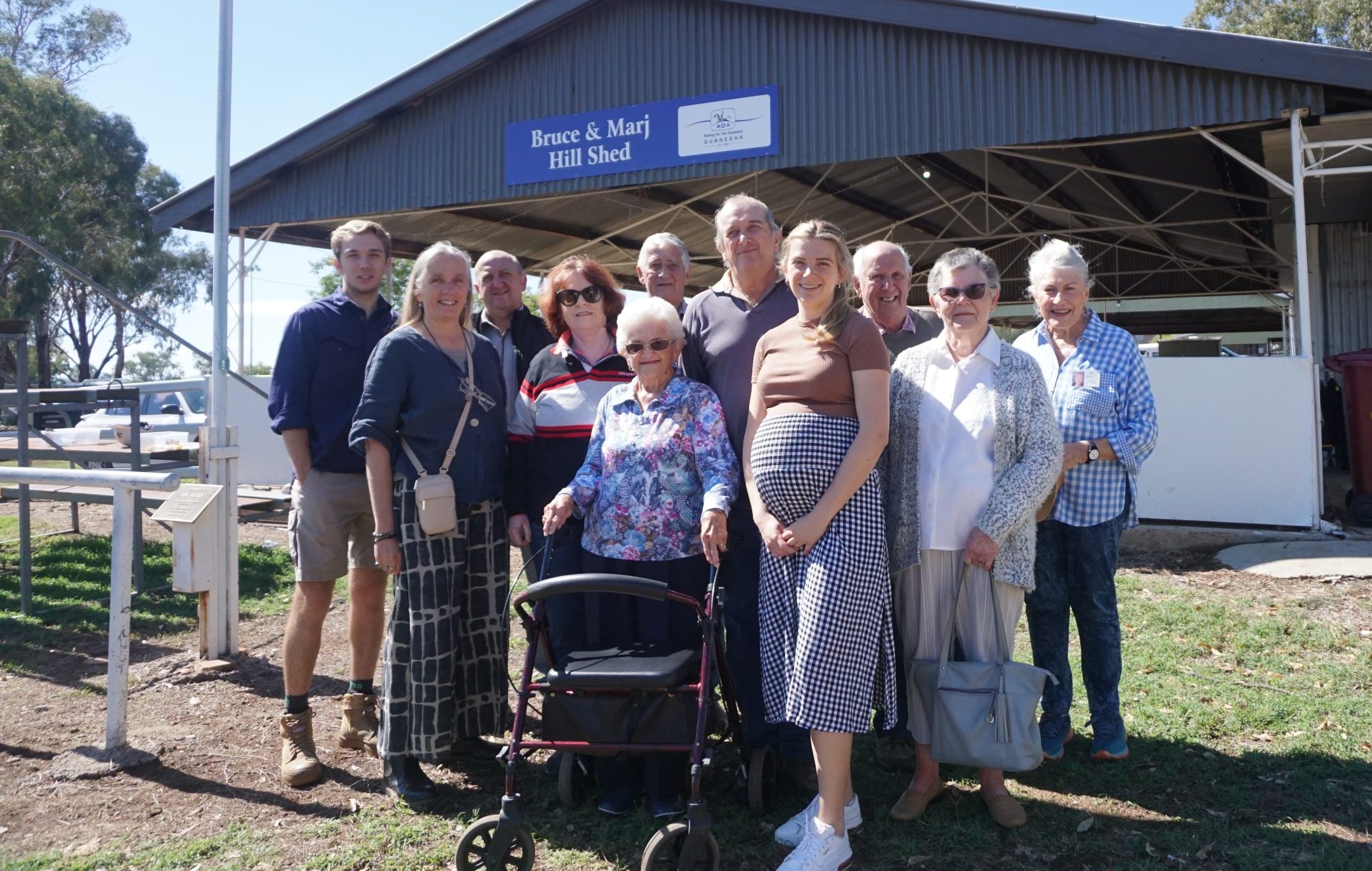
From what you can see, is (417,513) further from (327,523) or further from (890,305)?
(890,305)

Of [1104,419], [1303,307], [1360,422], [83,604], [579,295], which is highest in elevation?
[1303,307]

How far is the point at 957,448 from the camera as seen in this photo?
10.6 ft

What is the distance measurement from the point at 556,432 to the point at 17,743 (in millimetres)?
2840

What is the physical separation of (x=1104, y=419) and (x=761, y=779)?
1848mm

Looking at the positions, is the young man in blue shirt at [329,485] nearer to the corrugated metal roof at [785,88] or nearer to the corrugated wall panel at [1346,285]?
the corrugated metal roof at [785,88]

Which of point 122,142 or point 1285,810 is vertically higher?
point 122,142

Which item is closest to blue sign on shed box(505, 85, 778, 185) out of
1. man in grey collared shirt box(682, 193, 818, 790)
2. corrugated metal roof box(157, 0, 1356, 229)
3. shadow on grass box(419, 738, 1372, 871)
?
corrugated metal roof box(157, 0, 1356, 229)

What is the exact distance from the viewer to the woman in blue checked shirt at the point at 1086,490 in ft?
12.1

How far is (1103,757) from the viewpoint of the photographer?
377cm

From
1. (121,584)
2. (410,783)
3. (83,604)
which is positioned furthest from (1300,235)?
(83,604)

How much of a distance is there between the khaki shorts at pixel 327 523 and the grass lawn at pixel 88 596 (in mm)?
2573

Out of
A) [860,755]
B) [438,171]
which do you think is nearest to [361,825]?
[860,755]

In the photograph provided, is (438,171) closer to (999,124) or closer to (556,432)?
(999,124)

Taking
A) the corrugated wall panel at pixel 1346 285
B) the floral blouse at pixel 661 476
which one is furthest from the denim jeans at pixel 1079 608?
the corrugated wall panel at pixel 1346 285
